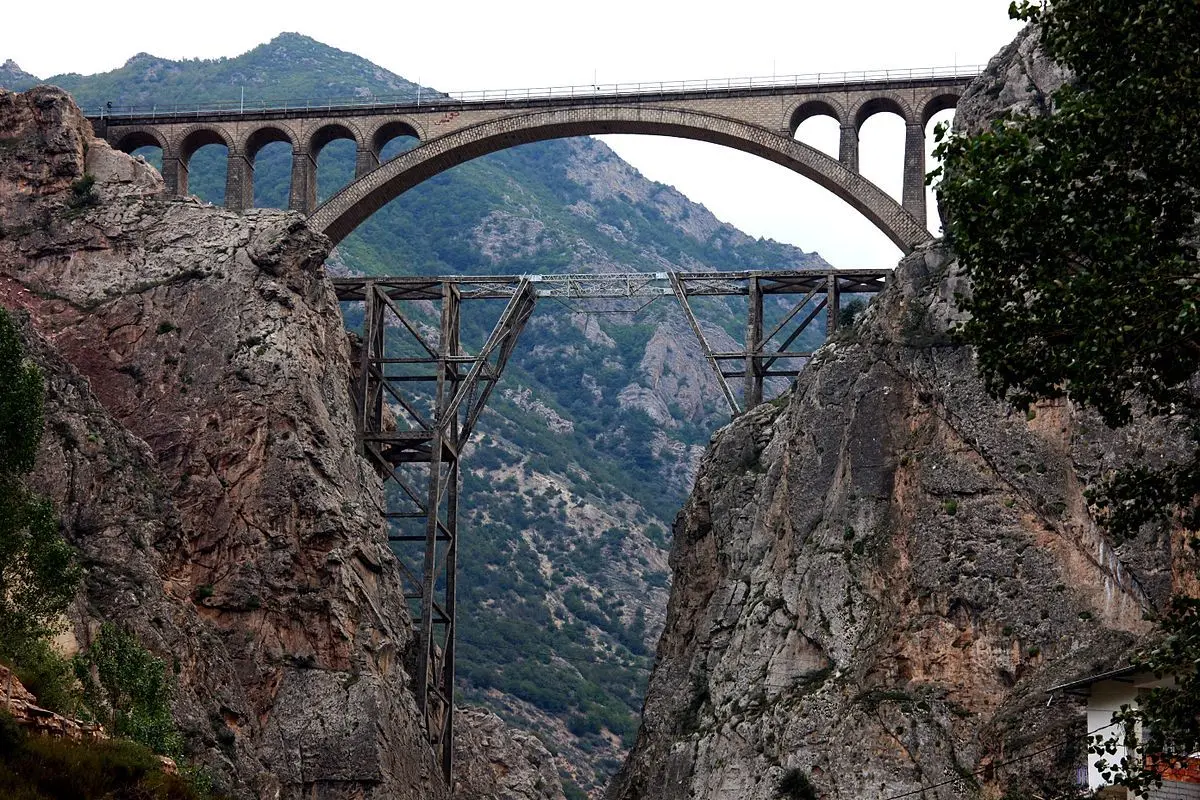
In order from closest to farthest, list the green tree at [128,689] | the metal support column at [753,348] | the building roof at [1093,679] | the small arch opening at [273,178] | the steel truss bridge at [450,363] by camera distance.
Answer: the building roof at [1093,679] → the green tree at [128,689] → the steel truss bridge at [450,363] → the metal support column at [753,348] → the small arch opening at [273,178]

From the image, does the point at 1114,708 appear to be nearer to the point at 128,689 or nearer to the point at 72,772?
the point at 72,772

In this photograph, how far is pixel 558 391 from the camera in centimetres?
15038

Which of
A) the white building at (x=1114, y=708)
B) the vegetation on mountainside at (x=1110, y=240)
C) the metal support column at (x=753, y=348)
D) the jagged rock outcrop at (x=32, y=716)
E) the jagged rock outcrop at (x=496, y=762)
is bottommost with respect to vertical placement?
the jagged rock outcrop at (x=496, y=762)

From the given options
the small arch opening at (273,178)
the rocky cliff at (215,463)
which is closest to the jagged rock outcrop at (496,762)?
the rocky cliff at (215,463)

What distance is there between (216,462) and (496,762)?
2018 centimetres

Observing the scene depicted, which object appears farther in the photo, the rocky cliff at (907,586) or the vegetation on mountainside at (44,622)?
the rocky cliff at (907,586)

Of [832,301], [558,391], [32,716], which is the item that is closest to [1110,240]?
[32,716]

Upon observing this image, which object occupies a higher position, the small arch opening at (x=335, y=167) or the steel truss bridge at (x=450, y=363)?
the small arch opening at (x=335, y=167)

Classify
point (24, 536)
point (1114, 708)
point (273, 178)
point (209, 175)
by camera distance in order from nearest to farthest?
point (1114, 708)
point (24, 536)
point (209, 175)
point (273, 178)

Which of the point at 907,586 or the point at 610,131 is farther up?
the point at 610,131

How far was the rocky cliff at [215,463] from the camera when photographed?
154 feet

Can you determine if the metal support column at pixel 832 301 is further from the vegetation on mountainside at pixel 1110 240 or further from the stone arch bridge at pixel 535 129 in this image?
the vegetation on mountainside at pixel 1110 240

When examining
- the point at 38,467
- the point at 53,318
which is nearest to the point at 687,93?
the point at 53,318

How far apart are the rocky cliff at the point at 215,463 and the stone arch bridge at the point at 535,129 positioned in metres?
4.74
